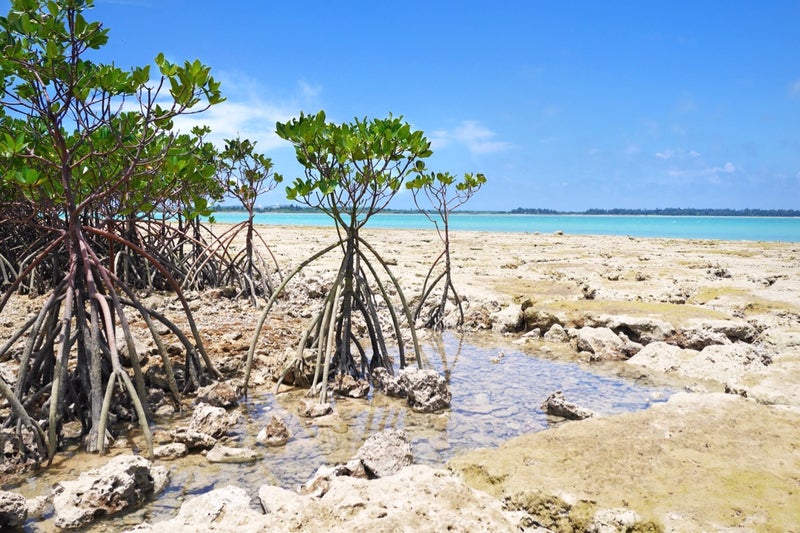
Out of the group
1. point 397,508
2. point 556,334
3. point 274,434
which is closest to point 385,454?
point 397,508

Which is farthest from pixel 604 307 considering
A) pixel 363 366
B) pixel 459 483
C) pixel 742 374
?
pixel 459 483

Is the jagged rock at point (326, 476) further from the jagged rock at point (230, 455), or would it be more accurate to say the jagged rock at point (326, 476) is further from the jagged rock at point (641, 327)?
the jagged rock at point (641, 327)

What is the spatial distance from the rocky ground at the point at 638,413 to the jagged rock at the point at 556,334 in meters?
0.03

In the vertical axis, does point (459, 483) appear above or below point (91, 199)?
below

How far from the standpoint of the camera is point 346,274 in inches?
302

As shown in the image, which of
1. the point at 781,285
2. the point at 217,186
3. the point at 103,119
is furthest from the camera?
the point at 217,186

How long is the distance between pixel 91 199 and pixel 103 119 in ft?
2.94

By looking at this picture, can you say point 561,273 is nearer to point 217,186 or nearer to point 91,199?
point 217,186

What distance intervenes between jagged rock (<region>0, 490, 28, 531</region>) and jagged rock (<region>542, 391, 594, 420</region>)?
17.7 feet

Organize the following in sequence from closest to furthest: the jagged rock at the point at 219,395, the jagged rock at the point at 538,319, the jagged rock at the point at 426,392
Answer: the jagged rock at the point at 219,395 → the jagged rock at the point at 426,392 → the jagged rock at the point at 538,319

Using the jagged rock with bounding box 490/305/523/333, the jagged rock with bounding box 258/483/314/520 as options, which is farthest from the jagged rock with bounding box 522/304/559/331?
the jagged rock with bounding box 258/483/314/520

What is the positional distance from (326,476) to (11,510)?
227 centimetres

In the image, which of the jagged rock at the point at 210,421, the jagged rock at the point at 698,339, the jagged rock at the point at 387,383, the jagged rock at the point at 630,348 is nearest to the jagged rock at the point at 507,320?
the jagged rock at the point at 630,348

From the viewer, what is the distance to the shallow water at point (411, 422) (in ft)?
15.9
